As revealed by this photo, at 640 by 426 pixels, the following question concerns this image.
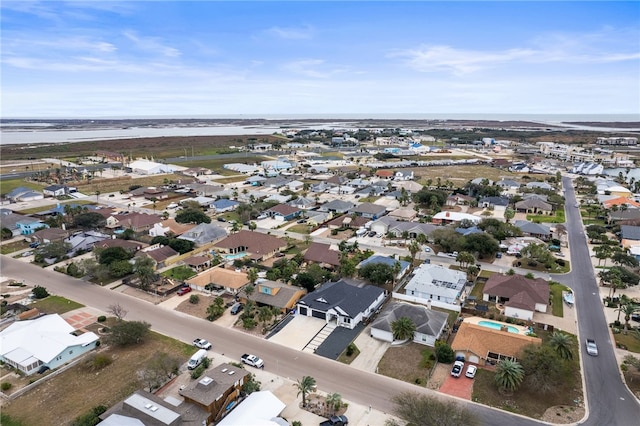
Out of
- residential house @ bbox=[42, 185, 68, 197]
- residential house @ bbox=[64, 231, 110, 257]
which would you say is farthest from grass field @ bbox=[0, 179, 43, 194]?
residential house @ bbox=[64, 231, 110, 257]

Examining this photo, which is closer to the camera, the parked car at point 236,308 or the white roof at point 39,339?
the white roof at point 39,339

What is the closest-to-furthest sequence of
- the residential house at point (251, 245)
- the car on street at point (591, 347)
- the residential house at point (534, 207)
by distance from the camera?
the car on street at point (591, 347) → the residential house at point (251, 245) → the residential house at point (534, 207)

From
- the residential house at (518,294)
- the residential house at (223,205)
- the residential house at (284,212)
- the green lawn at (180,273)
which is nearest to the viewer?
the residential house at (518,294)

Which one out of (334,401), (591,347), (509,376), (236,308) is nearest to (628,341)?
(591,347)

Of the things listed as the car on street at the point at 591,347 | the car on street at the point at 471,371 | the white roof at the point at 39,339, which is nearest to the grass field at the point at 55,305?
the white roof at the point at 39,339

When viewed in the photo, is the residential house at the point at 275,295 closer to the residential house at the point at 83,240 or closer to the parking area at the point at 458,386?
the parking area at the point at 458,386
